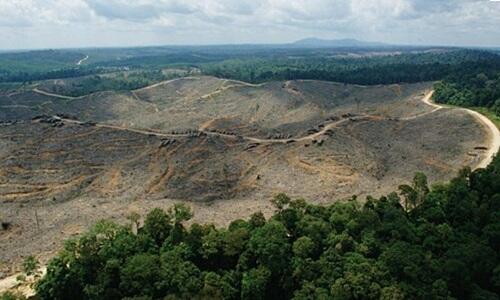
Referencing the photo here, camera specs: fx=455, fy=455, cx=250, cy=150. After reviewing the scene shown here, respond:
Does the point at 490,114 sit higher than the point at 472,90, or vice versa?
the point at 472,90

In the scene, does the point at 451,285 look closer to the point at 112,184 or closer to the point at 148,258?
the point at 148,258

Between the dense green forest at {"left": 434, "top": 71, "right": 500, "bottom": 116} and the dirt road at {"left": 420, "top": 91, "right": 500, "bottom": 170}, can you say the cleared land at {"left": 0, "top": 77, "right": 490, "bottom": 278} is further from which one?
the dense green forest at {"left": 434, "top": 71, "right": 500, "bottom": 116}

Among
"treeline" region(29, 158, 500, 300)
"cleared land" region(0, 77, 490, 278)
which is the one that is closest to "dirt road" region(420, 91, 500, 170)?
"cleared land" region(0, 77, 490, 278)

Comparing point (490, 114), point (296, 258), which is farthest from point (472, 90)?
point (296, 258)

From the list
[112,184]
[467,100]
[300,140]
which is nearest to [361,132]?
[300,140]

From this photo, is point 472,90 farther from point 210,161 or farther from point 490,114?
point 210,161

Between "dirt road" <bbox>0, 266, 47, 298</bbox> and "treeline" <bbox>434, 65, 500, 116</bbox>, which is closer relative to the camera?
"dirt road" <bbox>0, 266, 47, 298</bbox>

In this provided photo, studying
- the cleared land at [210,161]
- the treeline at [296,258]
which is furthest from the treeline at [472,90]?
the treeline at [296,258]
